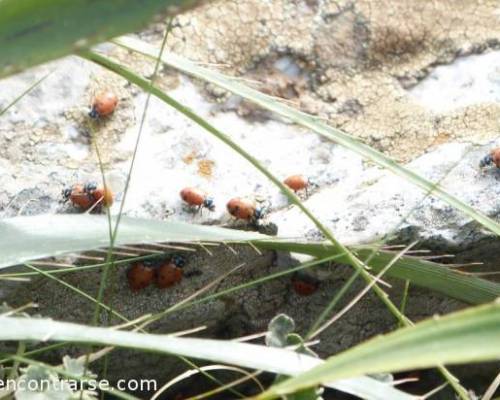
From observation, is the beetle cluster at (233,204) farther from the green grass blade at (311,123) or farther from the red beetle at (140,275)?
the green grass blade at (311,123)

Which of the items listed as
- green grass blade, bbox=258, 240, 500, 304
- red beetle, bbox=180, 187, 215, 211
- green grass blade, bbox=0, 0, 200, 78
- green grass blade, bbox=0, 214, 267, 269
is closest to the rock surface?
red beetle, bbox=180, 187, 215, 211

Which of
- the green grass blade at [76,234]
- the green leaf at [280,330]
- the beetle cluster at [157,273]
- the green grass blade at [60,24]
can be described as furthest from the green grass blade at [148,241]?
the green grass blade at [60,24]

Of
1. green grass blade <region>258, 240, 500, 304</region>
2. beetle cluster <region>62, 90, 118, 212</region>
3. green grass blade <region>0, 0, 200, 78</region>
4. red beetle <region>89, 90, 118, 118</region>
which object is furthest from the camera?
red beetle <region>89, 90, 118, 118</region>

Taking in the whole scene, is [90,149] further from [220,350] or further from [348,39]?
[220,350]

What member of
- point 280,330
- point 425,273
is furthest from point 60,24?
point 425,273

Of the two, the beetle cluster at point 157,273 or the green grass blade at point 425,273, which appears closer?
the green grass blade at point 425,273

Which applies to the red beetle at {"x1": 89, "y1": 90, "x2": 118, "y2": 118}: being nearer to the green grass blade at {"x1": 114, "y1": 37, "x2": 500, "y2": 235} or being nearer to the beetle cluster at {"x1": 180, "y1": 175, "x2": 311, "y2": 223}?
the beetle cluster at {"x1": 180, "y1": 175, "x2": 311, "y2": 223}
